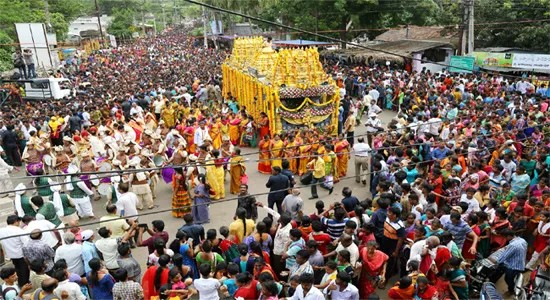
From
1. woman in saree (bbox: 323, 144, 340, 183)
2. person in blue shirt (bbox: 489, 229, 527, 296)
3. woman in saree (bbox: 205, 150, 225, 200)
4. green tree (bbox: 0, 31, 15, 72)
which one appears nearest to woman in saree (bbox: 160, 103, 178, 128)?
woman in saree (bbox: 205, 150, 225, 200)

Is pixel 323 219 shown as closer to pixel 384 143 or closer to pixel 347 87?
pixel 384 143

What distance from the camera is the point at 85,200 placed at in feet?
29.8

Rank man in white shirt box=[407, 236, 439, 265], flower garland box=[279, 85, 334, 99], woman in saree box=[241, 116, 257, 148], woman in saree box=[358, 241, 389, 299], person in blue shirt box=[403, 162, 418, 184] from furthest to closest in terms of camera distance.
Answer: woman in saree box=[241, 116, 257, 148] < flower garland box=[279, 85, 334, 99] < person in blue shirt box=[403, 162, 418, 184] < woman in saree box=[358, 241, 389, 299] < man in white shirt box=[407, 236, 439, 265]

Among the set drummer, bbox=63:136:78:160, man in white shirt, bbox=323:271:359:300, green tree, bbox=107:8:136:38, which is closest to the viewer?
man in white shirt, bbox=323:271:359:300

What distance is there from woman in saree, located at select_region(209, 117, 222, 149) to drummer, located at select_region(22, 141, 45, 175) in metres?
4.32

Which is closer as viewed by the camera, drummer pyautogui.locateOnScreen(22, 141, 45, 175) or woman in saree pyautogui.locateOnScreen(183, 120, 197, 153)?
drummer pyautogui.locateOnScreen(22, 141, 45, 175)

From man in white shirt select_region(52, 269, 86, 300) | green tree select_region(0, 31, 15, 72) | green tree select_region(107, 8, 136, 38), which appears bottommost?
man in white shirt select_region(52, 269, 86, 300)

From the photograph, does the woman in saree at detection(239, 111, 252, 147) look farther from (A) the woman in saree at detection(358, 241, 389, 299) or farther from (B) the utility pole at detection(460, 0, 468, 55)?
(B) the utility pole at detection(460, 0, 468, 55)

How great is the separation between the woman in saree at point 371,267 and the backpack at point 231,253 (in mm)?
1672

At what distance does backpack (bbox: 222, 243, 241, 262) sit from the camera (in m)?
6.04

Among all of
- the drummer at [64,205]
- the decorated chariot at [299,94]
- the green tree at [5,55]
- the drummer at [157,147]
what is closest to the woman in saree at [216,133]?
the decorated chariot at [299,94]

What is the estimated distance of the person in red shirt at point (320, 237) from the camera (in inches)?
236

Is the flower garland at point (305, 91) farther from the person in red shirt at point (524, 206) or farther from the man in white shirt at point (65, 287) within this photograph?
the man in white shirt at point (65, 287)

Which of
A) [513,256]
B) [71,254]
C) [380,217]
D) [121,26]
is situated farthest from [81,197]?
[121,26]
